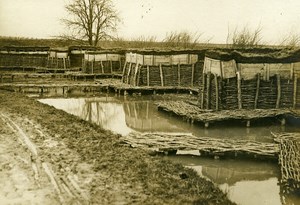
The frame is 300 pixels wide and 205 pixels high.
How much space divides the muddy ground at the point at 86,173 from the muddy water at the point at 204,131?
79 cm

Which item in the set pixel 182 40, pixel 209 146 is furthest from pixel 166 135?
pixel 182 40

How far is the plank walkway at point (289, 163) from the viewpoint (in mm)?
7719

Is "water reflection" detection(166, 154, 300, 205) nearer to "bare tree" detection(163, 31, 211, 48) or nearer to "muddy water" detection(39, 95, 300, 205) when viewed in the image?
"muddy water" detection(39, 95, 300, 205)

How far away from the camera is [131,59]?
24000 mm

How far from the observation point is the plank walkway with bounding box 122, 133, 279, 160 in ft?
31.5

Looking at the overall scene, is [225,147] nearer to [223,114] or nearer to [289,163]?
[289,163]

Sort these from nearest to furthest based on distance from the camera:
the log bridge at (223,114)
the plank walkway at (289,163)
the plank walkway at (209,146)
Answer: the plank walkway at (289,163) < the plank walkway at (209,146) < the log bridge at (223,114)

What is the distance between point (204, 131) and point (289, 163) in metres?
4.50

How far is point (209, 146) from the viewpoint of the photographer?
9.91 m

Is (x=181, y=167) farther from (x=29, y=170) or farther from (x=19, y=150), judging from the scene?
(x=19, y=150)

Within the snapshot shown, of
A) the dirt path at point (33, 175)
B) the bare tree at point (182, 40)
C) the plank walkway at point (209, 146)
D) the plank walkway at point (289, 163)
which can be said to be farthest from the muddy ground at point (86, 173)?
the bare tree at point (182, 40)

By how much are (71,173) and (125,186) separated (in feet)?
4.40

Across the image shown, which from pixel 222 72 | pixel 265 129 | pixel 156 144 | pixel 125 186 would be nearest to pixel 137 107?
pixel 222 72

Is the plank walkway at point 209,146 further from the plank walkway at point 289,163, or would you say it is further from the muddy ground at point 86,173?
the muddy ground at point 86,173
